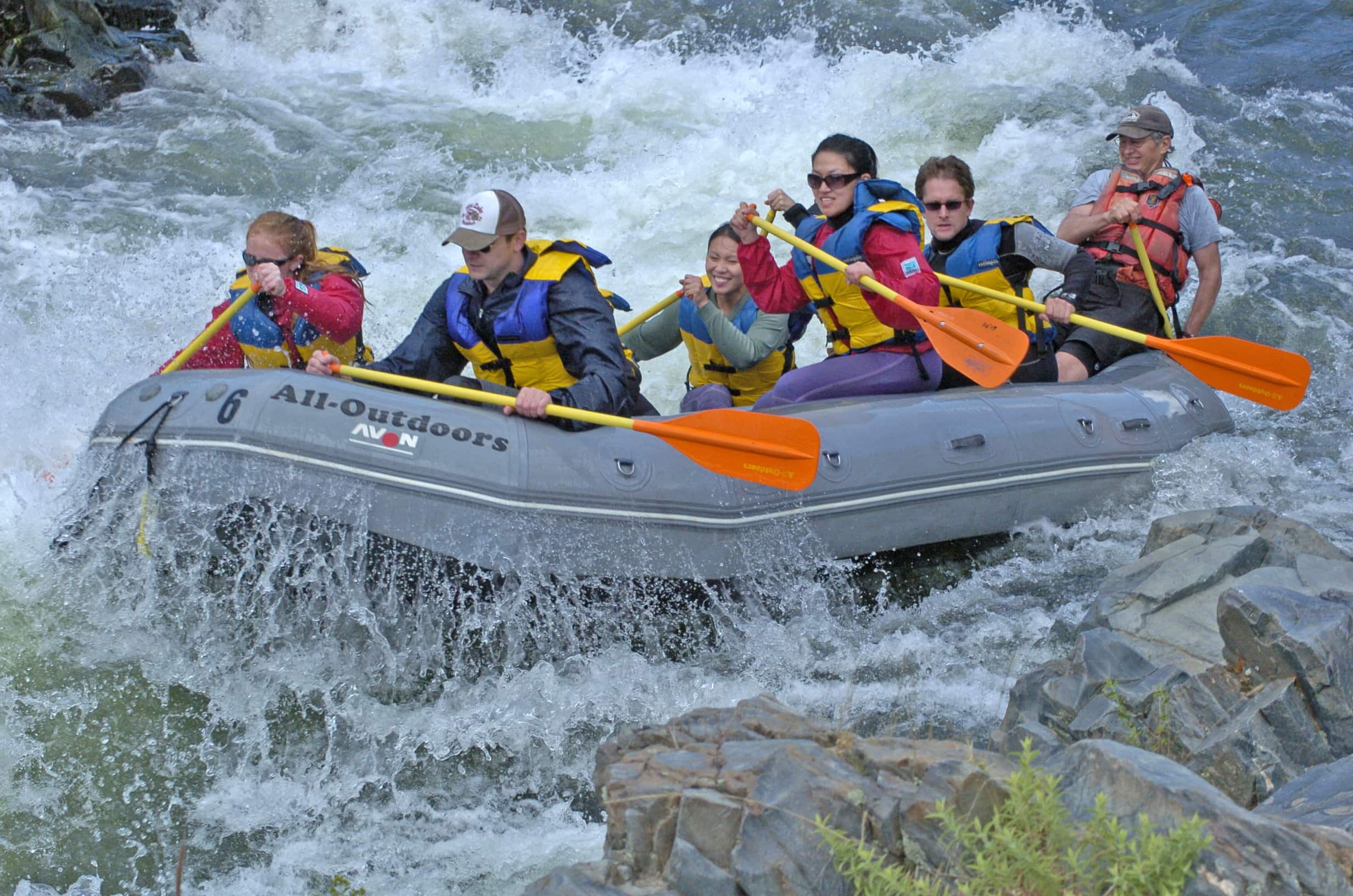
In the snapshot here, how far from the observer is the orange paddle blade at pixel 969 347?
4.71 meters

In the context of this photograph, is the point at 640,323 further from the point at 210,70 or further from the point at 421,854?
the point at 210,70

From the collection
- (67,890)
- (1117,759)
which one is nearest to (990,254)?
(1117,759)

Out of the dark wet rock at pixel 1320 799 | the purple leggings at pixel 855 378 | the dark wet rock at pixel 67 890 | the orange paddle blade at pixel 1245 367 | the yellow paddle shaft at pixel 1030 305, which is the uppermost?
the yellow paddle shaft at pixel 1030 305

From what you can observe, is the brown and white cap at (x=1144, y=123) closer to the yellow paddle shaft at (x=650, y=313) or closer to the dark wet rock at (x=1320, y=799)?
the yellow paddle shaft at (x=650, y=313)

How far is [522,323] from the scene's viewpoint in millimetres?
4262

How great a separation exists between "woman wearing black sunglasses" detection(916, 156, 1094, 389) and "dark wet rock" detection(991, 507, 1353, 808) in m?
1.43

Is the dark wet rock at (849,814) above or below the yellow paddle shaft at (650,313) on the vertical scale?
below

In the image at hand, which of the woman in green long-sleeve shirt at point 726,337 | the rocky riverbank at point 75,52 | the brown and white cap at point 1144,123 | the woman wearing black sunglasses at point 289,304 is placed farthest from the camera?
the rocky riverbank at point 75,52

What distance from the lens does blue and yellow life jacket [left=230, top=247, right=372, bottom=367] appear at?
4.58 m

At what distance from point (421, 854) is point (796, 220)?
108 inches

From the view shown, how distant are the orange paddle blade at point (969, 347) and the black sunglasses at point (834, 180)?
0.49m

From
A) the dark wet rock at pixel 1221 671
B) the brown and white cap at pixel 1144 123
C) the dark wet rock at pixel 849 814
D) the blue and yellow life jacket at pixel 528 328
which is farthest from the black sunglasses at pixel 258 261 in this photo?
the brown and white cap at pixel 1144 123

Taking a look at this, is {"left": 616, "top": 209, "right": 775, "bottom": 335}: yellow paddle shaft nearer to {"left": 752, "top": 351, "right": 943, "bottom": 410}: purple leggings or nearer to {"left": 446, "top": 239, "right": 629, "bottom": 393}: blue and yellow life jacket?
{"left": 752, "top": 351, "right": 943, "bottom": 410}: purple leggings

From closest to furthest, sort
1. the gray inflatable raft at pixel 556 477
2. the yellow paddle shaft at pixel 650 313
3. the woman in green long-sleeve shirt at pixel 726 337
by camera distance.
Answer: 1. the gray inflatable raft at pixel 556 477
2. the woman in green long-sleeve shirt at pixel 726 337
3. the yellow paddle shaft at pixel 650 313
